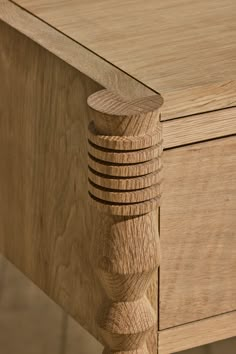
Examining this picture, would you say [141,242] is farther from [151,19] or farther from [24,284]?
[24,284]

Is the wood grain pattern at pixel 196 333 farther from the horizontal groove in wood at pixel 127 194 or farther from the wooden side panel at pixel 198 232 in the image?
the horizontal groove in wood at pixel 127 194

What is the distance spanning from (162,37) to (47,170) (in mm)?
205

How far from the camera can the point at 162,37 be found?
56.4 inches

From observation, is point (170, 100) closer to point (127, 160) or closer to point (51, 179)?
point (127, 160)

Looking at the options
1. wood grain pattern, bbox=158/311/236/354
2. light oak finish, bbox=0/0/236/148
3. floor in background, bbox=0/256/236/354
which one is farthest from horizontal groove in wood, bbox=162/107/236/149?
floor in background, bbox=0/256/236/354

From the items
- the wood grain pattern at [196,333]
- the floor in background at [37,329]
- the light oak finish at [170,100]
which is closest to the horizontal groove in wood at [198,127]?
the light oak finish at [170,100]

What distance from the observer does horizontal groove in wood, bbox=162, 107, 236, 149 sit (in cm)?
129

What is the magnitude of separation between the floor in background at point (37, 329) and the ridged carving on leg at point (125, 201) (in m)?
0.53

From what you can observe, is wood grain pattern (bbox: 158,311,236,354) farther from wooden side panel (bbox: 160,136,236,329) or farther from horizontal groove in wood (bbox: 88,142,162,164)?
horizontal groove in wood (bbox: 88,142,162,164)

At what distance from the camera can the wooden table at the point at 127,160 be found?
1.25 metres

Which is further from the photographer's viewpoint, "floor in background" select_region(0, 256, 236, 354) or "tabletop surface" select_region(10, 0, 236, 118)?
"floor in background" select_region(0, 256, 236, 354)

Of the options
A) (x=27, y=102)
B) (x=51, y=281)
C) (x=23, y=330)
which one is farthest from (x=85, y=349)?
(x=27, y=102)

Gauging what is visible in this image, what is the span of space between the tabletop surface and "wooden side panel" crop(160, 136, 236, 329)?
0.21 feet

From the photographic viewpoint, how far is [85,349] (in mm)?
1853
